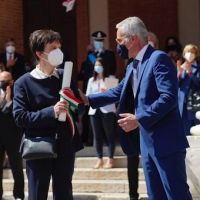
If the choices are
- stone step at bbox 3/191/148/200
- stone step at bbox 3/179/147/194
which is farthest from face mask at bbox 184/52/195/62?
stone step at bbox 3/191/148/200

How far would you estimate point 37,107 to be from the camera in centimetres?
554

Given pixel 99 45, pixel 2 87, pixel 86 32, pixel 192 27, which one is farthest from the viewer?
pixel 86 32

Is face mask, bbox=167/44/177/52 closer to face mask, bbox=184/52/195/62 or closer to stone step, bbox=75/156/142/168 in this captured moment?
face mask, bbox=184/52/195/62

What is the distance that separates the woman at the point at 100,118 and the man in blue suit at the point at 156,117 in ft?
14.9

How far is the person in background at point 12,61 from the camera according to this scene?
11.8m

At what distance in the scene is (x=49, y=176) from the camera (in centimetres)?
554

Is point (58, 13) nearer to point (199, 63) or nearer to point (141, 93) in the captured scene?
point (199, 63)

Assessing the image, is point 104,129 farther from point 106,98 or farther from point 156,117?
point 156,117

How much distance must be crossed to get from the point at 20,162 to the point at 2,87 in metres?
1.17

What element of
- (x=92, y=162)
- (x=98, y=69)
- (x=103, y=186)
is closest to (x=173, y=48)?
(x=98, y=69)

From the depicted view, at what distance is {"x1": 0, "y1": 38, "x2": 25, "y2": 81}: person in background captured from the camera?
11.8 metres

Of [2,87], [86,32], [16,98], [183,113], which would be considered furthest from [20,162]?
[86,32]

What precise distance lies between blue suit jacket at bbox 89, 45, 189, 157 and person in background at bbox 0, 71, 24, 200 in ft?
13.2

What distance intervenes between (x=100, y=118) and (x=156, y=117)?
5167mm
